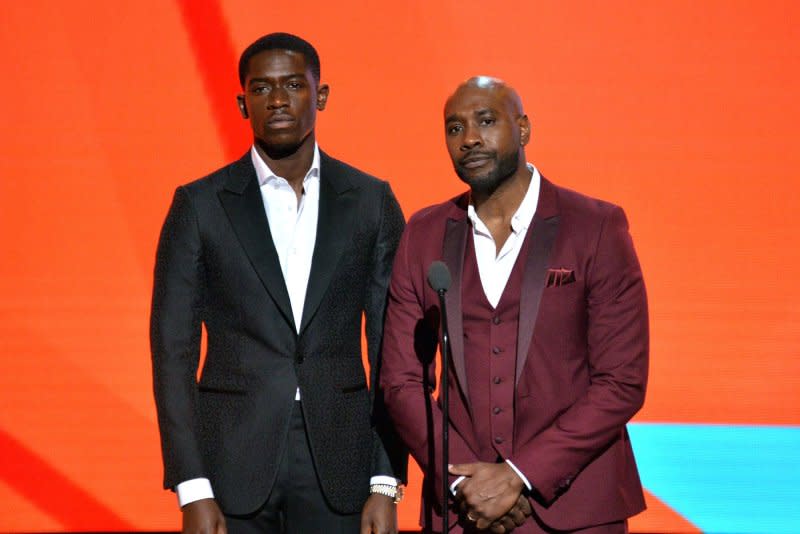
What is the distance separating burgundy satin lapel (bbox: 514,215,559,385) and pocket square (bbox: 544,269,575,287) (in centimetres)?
1

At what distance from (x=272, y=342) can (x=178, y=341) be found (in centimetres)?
21

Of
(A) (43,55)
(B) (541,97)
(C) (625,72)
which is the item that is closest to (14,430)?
(A) (43,55)

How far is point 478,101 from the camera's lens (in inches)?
103

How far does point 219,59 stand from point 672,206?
1.59 metres

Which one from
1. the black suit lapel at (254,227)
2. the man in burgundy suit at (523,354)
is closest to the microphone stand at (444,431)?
the man in burgundy suit at (523,354)

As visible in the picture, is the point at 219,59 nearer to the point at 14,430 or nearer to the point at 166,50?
the point at 166,50

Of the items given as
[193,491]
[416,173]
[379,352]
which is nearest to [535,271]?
[379,352]

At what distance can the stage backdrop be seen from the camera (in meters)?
4.04

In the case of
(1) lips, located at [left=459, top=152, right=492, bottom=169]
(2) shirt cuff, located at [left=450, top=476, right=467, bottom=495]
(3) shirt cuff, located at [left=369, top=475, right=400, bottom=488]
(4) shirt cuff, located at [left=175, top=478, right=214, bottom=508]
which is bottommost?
(3) shirt cuff, located at [left=369, top=475, right=400, bottom=488]

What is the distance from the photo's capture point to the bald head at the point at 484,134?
261cm

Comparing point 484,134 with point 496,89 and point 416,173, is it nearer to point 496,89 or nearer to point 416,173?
point 496,89

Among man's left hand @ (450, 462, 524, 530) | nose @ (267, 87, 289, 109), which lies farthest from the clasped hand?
nose @ (267, 87, 289, 109)

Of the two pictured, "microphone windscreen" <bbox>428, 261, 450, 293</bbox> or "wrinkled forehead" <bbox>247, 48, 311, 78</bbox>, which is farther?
"wrinkled forehead" <bbox>247, 48, 311, 78</bbox>

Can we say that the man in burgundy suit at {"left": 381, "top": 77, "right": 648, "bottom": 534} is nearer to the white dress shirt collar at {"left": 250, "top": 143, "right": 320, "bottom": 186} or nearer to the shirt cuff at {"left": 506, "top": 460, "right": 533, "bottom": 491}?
the shirt cuff at {"left": 506, "top": 460, "right": 533, "bottom": 491}
